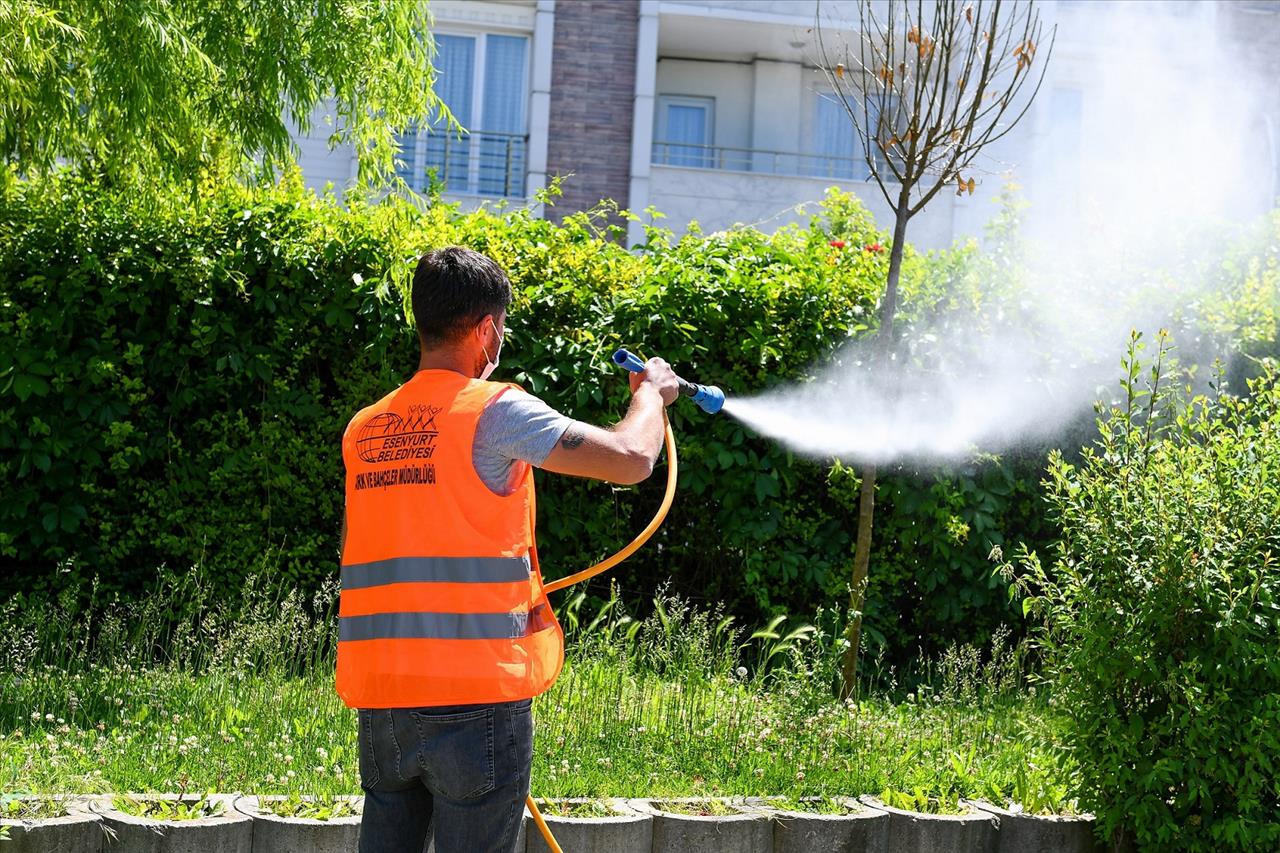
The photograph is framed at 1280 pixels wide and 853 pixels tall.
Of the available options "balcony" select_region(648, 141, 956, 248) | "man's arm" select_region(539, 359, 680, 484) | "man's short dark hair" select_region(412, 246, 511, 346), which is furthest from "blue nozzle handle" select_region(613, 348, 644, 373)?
"balcony" select_region(648, 141, 956, 248)

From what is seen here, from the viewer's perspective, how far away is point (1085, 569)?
15.0 feet

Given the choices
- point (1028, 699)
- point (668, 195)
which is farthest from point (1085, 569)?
point (668, 195)

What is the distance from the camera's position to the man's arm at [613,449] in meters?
2.74

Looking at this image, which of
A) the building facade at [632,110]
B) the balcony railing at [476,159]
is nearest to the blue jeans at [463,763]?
the building facade at [632,110]

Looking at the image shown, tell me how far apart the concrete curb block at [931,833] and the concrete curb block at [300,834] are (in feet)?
5.85

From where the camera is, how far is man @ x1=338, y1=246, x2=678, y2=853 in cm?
273

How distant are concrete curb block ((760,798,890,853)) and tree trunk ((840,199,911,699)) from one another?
1.41m

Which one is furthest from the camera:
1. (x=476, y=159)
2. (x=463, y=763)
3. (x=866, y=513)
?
(x=476, y=159)

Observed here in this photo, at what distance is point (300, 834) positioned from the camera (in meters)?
3.96

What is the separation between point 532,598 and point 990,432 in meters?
4.38

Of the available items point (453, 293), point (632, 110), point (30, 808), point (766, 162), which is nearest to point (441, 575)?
point (453, 293)

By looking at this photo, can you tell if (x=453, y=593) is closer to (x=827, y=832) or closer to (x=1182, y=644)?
(x=827, y=832)

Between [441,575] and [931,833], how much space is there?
237cm

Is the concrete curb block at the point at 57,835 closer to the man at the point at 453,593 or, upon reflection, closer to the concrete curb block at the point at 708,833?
the man at the point at 453,593
